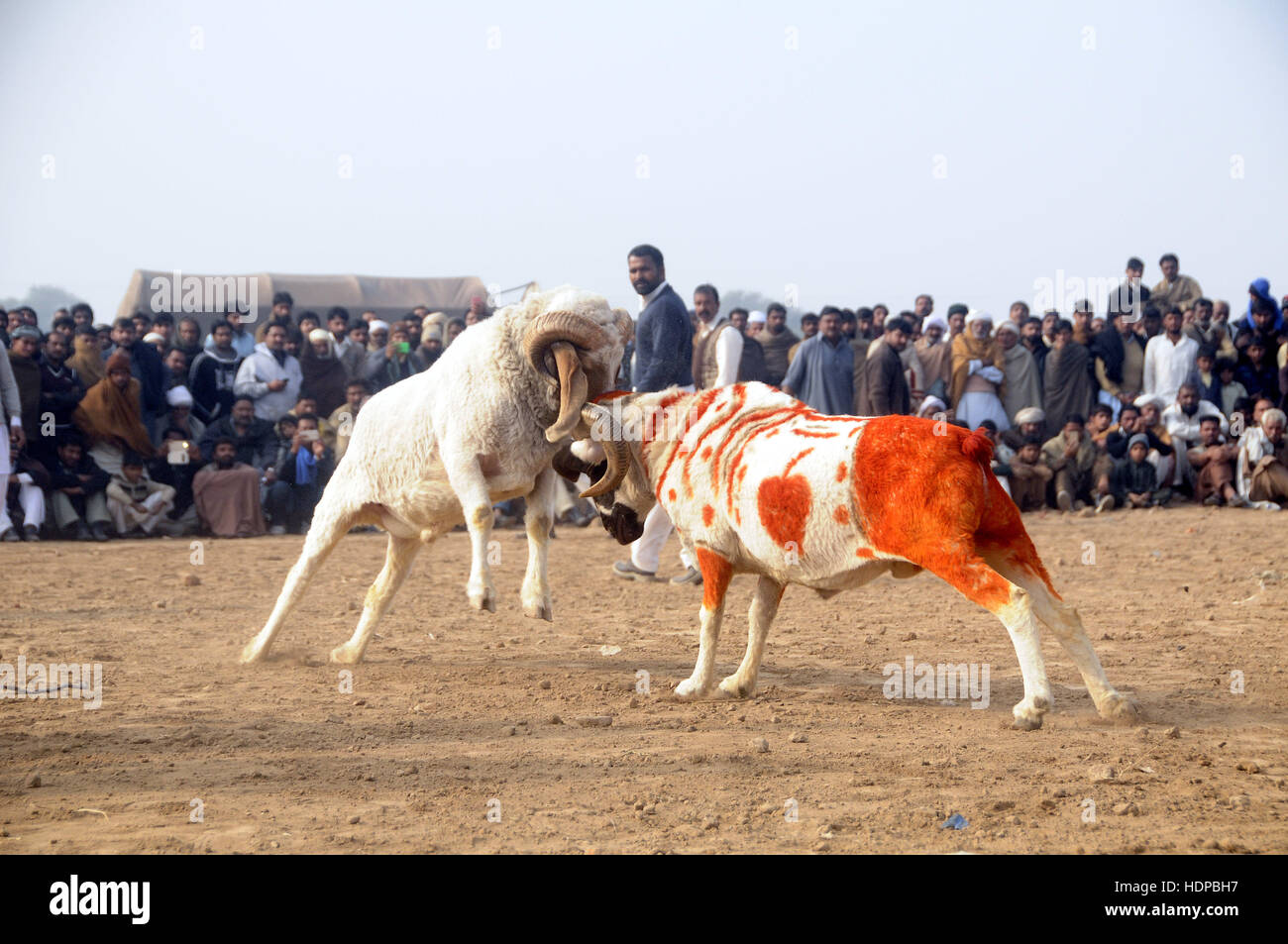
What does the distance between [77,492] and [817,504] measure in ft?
33.3

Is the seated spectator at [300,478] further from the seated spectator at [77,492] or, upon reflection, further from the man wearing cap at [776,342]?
the man wearing cap at [776,342]

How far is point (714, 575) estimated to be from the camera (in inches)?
231

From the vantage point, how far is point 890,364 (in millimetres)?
11547

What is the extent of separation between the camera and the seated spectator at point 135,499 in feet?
42.9

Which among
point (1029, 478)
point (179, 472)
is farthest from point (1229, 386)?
point (179, 472)

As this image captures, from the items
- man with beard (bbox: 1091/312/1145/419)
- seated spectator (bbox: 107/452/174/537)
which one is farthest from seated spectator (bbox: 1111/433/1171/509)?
seated spectator (bbox: 107/452/174/537)

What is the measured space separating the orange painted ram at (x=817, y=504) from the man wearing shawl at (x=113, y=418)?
27.8 ft

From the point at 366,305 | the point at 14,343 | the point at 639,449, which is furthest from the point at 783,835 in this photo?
the point at 366,305

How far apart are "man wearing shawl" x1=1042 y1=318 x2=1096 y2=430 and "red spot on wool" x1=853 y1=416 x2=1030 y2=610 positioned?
10828 mm

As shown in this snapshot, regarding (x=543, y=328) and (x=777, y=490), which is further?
(x=543, y=328)

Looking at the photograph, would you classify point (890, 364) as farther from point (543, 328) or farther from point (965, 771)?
point (965, 771)

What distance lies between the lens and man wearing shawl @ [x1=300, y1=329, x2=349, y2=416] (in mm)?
14211

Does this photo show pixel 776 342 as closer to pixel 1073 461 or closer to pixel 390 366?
pixel 1073 461
